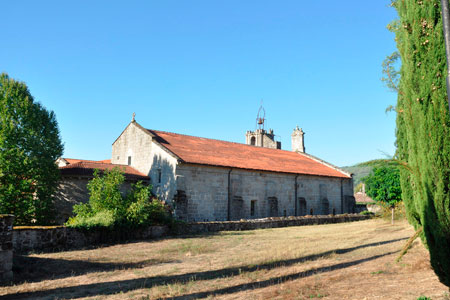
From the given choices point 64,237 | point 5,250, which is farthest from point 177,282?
point 64,237

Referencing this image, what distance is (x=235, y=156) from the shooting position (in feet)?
109

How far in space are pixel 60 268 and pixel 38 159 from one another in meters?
11.9

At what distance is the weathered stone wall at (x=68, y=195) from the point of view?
2478 centimetres

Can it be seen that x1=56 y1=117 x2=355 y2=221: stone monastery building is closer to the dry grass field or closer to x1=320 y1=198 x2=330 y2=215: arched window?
x1=320 y1=198 x2=330 y2=215: arched window

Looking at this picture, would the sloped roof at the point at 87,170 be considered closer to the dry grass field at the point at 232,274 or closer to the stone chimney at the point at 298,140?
the dry grass field at the point at 232,274

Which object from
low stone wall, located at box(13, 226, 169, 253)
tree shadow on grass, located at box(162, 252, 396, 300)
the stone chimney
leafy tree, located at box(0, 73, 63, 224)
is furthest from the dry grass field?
the stone chimney

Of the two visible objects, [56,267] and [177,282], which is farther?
[56,267]

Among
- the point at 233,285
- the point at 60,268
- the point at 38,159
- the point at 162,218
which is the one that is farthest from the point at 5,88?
the point at 233,285

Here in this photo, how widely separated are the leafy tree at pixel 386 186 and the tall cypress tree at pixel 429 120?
74.6 ft

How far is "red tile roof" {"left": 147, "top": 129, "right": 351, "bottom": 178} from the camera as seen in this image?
29.6 meters

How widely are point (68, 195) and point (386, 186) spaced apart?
85.9 feet

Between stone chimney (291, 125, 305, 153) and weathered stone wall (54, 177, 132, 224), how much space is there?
99.6 ft

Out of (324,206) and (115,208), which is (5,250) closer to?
(115,208)

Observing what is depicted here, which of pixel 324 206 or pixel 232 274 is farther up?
pixel 324 206
